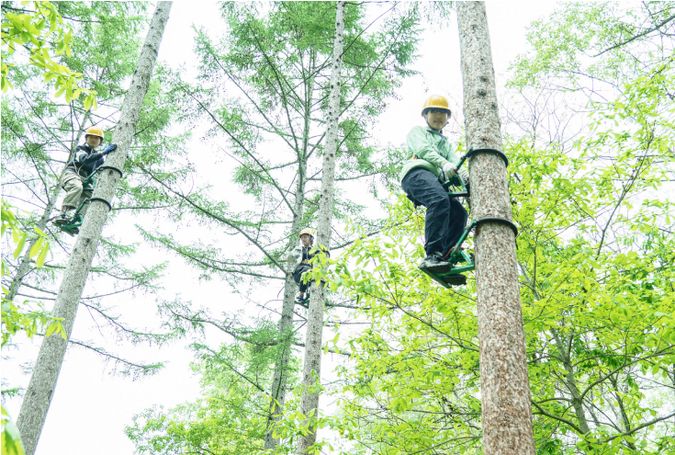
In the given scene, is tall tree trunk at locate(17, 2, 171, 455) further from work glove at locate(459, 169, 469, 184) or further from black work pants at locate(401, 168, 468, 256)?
work glove at locate(459, 169, 469, 184)

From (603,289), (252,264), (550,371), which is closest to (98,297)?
(252,264)

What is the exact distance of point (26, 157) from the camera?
11570mm

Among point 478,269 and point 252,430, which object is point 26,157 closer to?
point 252,430

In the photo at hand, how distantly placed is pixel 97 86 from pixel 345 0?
583cm

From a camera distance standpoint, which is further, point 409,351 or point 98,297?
point 98,297

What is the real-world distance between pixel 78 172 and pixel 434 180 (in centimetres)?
629

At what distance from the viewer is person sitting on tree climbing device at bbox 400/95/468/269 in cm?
398

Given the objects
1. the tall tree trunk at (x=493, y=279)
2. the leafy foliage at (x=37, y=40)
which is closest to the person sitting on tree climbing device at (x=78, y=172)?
the leafy foliage at (x=37, y=40)

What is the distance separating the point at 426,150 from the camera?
13.5 feet

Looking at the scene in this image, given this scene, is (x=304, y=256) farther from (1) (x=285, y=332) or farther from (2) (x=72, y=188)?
(2) (x=72, y=188)

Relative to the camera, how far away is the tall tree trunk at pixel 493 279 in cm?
257

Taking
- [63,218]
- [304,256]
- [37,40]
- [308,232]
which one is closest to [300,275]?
[304,256]

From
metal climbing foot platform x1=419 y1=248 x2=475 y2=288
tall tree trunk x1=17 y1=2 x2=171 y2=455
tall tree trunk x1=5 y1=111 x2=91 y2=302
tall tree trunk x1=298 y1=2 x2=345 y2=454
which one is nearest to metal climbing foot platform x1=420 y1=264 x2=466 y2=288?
metal climbing foot platform x1=419 y1=248 x2=475 y2=288

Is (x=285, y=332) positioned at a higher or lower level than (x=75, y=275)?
higher
